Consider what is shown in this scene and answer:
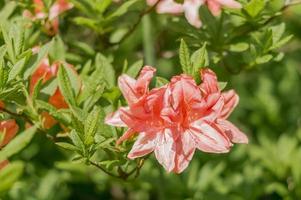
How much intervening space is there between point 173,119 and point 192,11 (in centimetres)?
35

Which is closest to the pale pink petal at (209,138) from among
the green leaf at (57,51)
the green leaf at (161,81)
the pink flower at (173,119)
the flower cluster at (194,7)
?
the pink flower at (173,119)

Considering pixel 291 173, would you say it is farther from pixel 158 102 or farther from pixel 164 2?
pixel 158 102

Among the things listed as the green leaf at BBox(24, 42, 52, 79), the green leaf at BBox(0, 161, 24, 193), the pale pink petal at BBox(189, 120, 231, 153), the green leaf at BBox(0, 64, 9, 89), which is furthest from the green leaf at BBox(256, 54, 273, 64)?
the green leaf at BBox(0, 161, 24, 193)

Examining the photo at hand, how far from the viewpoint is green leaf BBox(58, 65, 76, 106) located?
1.56 meters

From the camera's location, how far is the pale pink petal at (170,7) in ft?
5.96

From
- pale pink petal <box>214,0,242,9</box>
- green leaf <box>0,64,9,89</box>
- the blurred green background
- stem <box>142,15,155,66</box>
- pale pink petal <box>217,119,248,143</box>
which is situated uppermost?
green leaf <box>0,64,9,89</box>

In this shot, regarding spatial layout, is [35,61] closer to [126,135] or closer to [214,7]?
[126,135]

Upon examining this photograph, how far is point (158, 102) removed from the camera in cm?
148

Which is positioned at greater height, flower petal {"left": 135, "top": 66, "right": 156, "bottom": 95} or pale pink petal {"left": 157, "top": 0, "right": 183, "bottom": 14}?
flower petal {"left": 135, "top": 66, "right": 156, "bottom": 95}

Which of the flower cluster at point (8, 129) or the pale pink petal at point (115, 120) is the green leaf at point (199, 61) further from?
the flower cluster at point (8, 129)

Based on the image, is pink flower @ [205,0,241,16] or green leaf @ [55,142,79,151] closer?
green leaf @ [55,142,79,151]

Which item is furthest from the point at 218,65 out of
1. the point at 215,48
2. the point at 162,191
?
the point at 162,191

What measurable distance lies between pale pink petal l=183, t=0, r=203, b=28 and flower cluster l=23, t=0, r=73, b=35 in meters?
0.31

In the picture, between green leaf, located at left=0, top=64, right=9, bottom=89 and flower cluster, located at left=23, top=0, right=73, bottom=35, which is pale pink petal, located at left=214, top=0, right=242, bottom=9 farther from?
green leaf, located at left=0, top=64, right=9, bottom=89
